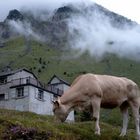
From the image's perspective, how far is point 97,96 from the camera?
2148cm

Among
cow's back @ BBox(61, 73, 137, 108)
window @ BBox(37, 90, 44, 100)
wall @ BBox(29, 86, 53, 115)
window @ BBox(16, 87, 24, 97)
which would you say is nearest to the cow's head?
cow's back @ BBox(61, 73, 137, 108)

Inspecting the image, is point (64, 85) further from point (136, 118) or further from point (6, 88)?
point (136, 118)

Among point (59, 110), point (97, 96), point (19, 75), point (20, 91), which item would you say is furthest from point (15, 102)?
point (97, 96)

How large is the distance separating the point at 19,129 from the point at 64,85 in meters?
96.6

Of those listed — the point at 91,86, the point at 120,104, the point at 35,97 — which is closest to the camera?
the point at 91,86

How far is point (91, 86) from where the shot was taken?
71.2ft

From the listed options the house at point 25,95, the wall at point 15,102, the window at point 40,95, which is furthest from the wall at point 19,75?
the window at point 40,95

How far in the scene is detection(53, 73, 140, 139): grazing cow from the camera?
21484mm

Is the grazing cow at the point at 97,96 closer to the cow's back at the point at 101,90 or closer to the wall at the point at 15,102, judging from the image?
the cow's back at the point at 101,90

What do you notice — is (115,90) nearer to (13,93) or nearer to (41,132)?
(41,132)

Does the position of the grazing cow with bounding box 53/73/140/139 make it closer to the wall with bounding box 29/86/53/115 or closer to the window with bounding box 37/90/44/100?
the wall with bounding box 29/86/53/115

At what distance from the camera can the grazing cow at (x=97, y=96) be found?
21484mm

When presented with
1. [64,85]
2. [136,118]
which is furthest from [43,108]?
[136,118]

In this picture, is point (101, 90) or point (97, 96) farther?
point (101, 90)
